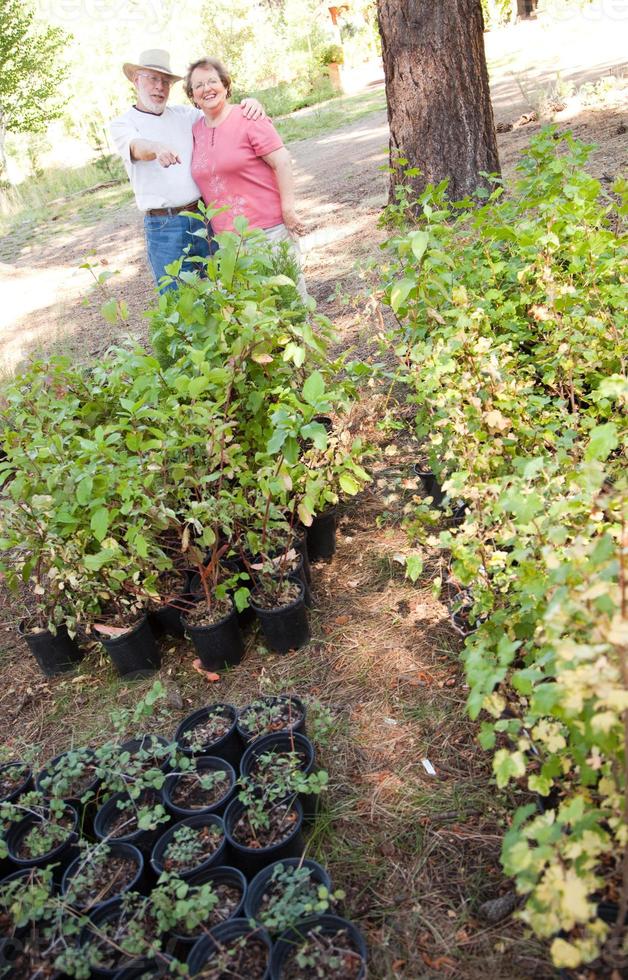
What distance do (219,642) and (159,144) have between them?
8.57 ft

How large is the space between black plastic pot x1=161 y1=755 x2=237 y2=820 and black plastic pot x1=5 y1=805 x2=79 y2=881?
0.27 meters

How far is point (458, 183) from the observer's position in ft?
14.2

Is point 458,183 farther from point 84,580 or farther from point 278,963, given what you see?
point 278,963

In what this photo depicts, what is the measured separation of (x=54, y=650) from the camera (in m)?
2.74

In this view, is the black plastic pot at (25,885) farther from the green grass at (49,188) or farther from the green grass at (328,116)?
the green grass at (49,188)

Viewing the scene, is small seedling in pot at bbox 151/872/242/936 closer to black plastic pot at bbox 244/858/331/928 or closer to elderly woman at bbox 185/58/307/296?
black plastic pot at bbox 244/858/331/928

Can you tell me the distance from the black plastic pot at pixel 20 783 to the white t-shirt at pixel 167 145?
283cm

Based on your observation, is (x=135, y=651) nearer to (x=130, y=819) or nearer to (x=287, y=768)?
(x=130, y=819)

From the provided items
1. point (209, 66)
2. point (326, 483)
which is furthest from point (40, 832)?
point (209, 66)

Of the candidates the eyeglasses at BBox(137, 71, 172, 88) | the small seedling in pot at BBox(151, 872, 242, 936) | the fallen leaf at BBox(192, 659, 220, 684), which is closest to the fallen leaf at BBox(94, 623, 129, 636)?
the fallen leaf at BBox(192, 659, 220, 684)

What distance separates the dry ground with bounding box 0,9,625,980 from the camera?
1.64 metres

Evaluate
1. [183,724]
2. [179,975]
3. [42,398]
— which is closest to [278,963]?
[179,975]

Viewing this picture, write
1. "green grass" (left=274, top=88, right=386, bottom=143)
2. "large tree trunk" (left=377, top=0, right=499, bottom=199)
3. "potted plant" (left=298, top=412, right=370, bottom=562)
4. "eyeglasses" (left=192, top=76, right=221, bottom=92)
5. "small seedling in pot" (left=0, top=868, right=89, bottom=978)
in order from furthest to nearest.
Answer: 1. "green grass" (left=274, top=88, right=386, bottom=143)
2. "large tree trunk" (left=377, top=0, right=499, bottom=199)
3. "eyeglasses" (left=192, top=76, right=221, bottom=92)
4. "potted plant" (left=298, top=412, right=370, bottom=562)
5. "small seedling in pot" (left=0, top=868, right=89, bottom=978)

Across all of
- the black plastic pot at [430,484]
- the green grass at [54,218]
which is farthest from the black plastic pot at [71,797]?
the green grass at [54,218]
